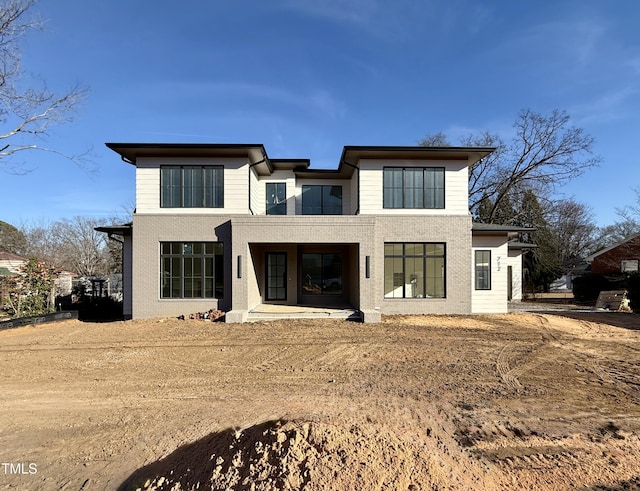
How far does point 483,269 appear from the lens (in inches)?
555

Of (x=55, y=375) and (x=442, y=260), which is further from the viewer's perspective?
(x=442, y=260)

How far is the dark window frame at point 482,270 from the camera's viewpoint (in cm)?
1393

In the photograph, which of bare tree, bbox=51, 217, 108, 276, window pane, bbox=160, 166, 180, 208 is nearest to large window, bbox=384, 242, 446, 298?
window pane, bbox=160, 166, 180, 208

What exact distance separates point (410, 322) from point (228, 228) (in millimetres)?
7429

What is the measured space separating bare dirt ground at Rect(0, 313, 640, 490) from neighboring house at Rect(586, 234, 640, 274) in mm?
16575

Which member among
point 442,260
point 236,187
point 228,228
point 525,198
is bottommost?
point 442,260

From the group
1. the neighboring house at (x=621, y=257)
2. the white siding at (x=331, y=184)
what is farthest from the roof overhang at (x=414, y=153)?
the neighboring house at (x=621, y=257)

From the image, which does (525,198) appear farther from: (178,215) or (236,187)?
(178,215)

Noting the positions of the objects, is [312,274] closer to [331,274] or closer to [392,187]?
[331,274]

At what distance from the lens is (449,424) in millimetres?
4375

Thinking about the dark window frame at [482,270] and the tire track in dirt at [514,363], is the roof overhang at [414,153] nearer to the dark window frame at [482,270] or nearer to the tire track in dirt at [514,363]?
the dark window frame at [482,270]

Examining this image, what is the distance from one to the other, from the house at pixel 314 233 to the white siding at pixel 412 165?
0.13ft

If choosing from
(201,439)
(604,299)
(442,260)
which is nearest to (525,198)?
(604,299)

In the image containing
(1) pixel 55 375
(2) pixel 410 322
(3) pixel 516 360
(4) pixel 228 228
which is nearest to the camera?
(1) pixel 55 375
